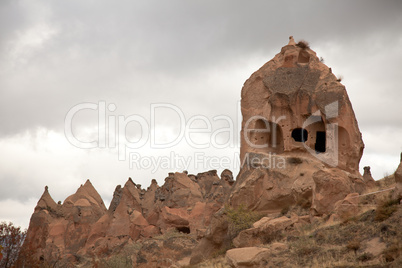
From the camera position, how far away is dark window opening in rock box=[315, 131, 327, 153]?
120ft

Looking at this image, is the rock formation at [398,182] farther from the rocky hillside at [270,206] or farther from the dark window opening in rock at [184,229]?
the dark window opening in rock at [184,229]

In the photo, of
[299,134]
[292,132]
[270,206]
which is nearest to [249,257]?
[270,206]

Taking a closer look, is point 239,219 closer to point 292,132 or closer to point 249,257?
point 249,257

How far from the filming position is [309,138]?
35156mm

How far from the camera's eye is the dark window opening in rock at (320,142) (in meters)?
36.5

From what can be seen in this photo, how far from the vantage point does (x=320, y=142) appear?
3681cm

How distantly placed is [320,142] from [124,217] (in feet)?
61.9

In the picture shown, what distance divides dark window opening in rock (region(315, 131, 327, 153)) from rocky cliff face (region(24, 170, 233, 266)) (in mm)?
8192

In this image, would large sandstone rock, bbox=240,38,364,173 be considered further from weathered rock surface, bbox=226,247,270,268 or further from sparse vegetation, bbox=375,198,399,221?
weathered rock surface, bbox=226,247,270,268

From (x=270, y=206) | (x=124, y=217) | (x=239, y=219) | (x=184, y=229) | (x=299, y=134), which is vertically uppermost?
(x=299, y=134)

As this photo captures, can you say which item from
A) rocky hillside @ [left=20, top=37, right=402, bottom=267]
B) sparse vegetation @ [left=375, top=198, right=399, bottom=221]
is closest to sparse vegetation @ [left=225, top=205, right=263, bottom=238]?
rocky hillside @ [left=20, top=37, right=402, bottom=267]

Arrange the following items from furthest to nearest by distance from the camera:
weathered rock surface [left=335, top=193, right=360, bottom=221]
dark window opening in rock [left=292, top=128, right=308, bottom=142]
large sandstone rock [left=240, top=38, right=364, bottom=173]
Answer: dark window opening in rock [left=292, top=128, right=308, bottom=142] < large sandstone rock [left=240, top=38, right=364, bottom=173] < weathered rock surface [left=335, top=193, right=360, bottom=221]

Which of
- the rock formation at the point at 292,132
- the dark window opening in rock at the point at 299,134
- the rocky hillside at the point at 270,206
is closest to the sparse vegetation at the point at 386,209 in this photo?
the rocky hillside at the point at 270,206

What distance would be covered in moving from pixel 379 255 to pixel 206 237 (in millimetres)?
11366
